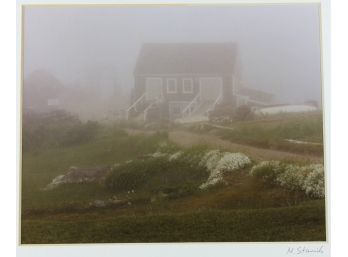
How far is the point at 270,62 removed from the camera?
5.61m

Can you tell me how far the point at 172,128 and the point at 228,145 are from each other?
89cm

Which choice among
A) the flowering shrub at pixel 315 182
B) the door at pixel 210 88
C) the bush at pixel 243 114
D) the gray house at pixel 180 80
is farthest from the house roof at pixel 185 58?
the flowering shrub at pixel 315 182

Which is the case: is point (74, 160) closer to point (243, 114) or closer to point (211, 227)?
point (211, 227)

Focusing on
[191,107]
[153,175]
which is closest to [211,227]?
[153,175]

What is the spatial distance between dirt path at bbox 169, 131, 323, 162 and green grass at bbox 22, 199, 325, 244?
2.46 feet

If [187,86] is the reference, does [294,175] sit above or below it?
below

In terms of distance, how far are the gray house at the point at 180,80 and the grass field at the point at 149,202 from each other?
0.47m

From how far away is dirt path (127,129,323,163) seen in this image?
18.1 feet

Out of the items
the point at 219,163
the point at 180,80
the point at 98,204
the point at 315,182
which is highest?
the point at 180,80

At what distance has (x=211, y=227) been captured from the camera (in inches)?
213

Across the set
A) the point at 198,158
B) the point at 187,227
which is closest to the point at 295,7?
the point at 198,158
